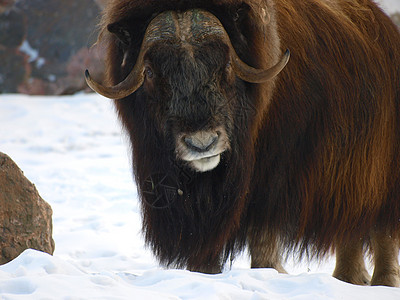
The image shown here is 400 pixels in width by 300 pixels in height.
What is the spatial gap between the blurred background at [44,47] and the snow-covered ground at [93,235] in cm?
76

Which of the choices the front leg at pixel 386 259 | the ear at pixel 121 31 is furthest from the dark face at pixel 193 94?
the front leg at pixel 386 259

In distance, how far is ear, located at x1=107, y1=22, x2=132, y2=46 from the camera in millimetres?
3098

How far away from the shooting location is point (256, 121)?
127 inches

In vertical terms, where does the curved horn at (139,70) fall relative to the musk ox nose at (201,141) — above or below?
above

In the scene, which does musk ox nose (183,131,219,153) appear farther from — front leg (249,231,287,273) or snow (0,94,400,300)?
front leg (249,231,287,273)

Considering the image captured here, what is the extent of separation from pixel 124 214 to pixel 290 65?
2681 mm

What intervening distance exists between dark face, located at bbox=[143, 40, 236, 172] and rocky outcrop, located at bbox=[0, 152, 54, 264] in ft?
3.09

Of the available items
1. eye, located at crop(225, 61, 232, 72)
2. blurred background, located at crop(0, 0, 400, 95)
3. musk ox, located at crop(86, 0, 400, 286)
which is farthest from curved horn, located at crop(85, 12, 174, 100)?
blurred background, located at crop(0, 0, 400, 95)

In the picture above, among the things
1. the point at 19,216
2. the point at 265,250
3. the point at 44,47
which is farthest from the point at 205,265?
the point at 44,47

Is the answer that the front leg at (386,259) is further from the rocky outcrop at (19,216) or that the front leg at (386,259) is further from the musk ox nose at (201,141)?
the rocky outcrop at (19,216)

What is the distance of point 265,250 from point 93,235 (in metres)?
1.69

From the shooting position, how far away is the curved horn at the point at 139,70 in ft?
9.84

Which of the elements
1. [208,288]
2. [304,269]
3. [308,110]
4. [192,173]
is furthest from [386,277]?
[208,288]

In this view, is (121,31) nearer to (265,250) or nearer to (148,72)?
(148,72)
